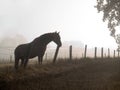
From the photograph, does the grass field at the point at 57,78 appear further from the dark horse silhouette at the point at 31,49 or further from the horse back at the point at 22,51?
the horse back at the point at 22,51

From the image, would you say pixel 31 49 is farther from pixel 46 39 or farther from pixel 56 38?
pixel 56 38

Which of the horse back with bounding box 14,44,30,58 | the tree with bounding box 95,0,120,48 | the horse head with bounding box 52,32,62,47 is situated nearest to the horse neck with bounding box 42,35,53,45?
the horse head with bounding box 52,32,62,47

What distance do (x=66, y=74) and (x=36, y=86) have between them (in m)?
5.87

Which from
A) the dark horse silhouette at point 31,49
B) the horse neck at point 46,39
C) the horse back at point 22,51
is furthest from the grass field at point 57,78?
the horse neck at point 46,39

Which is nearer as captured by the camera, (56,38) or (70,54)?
(56,38)

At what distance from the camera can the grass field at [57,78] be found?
14.8 meters

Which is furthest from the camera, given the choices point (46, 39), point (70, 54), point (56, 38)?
point (70, 54)

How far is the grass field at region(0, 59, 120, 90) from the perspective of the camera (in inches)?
584

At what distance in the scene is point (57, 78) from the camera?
18.4 m

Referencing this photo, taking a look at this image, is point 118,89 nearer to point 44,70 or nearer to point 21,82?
point 21,82

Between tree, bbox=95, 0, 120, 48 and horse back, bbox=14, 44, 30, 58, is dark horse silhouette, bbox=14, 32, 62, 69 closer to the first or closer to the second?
horse back, bbox=14, 44, 30, 58

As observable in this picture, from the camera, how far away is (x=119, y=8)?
116ft

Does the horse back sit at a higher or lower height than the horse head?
lower

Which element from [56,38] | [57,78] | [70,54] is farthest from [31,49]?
[70,54]
